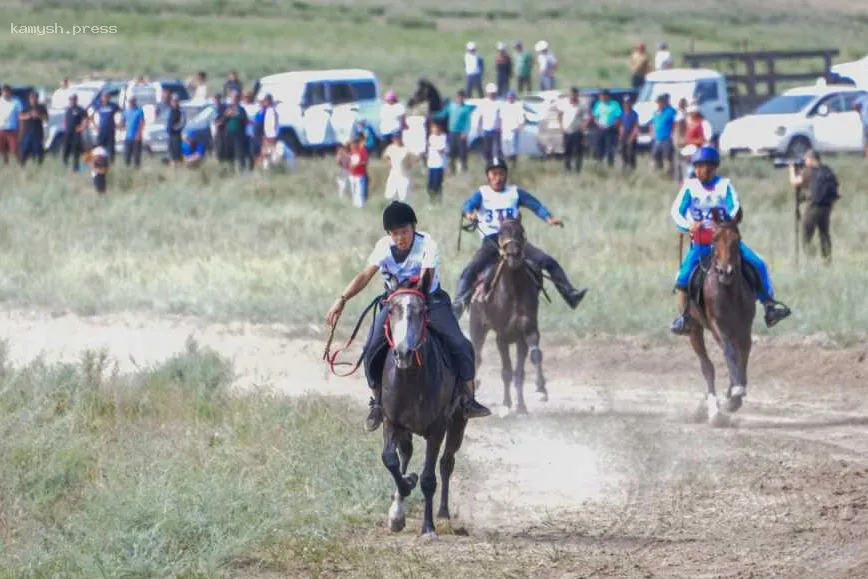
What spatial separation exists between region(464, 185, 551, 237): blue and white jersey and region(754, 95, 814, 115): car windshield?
23800 millimetres

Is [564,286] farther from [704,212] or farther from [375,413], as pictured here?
[375,413]

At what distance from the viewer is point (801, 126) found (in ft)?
129

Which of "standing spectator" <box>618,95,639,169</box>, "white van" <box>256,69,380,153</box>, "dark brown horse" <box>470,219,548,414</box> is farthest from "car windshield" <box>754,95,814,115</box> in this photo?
"dark brown horse" <box>470,219,548,414</box>

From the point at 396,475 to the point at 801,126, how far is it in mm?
29211

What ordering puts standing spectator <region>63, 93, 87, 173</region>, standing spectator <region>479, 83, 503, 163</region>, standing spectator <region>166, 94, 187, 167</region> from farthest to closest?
standing spectator <region>166, 94, 187, 167</region> < standing spectator <region>63, 93, 87, 173</region> < standing spectator <region>479, 83, 503, 163</region>

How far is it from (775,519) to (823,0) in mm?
71915

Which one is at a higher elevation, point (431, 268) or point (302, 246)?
point (431, 268)

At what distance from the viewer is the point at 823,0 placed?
81.2 metres

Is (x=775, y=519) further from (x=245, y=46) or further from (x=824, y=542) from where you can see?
(x=245, y=46)

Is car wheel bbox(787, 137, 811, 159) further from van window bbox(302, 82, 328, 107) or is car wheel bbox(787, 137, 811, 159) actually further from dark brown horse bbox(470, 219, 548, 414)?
dark brown horse bbox(470, 219, 548, 414)

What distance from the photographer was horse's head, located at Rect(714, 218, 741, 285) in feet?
51.2

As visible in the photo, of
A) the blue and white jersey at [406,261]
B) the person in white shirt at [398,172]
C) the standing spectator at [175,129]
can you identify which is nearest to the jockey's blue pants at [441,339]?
the blue and white jersey at [406,261]

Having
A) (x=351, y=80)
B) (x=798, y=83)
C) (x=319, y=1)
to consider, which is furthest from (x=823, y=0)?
(x=351, y=80)

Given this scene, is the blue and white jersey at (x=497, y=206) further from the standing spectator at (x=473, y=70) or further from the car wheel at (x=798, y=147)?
Answer: the standing spectator at (x=473, y=70)
